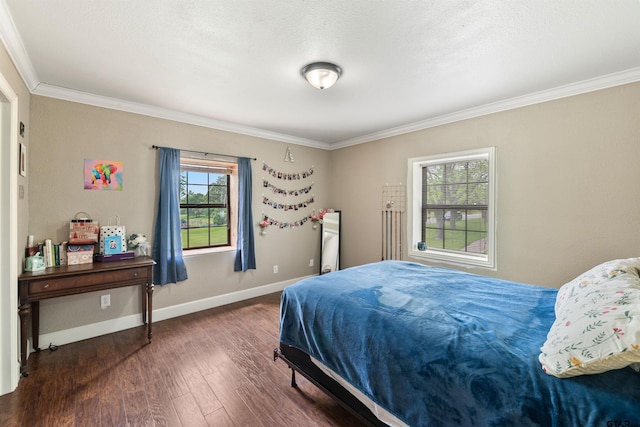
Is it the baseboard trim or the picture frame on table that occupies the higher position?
the picture frame on table

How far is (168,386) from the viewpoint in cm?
209

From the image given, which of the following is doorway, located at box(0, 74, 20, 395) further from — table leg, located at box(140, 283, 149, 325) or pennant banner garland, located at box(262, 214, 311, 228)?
pennant banner garland, located at box(262, 214, 311, 228)

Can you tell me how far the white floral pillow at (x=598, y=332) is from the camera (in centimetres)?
91

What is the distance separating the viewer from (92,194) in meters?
2.86

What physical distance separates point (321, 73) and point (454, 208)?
7.92ft

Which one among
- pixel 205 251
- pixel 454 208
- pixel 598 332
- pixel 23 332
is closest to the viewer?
pixel 598 332

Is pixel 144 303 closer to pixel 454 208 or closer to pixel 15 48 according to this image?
pixel 15 48

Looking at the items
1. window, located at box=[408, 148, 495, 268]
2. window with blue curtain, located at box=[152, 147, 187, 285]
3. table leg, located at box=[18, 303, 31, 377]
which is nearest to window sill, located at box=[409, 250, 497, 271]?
window, located at box=[408, 148, 495, 268]

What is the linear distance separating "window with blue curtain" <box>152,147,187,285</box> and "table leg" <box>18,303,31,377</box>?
111 centimetres

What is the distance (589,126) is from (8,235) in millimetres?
4680

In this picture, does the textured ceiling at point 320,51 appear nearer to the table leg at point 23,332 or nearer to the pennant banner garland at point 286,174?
the pennant banner garland at point 286,174

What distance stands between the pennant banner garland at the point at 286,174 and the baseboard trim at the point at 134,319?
171 cm

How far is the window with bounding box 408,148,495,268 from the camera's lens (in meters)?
3.20

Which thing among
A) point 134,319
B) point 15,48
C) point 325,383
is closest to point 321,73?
point 15,48
